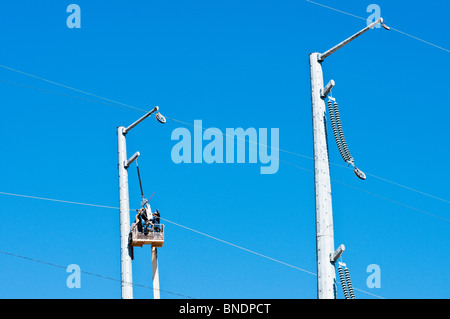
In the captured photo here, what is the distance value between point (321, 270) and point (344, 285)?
1.68ft

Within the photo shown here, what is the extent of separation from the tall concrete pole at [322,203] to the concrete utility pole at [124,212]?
7.53 meters

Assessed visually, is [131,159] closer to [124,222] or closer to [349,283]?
[124,222]

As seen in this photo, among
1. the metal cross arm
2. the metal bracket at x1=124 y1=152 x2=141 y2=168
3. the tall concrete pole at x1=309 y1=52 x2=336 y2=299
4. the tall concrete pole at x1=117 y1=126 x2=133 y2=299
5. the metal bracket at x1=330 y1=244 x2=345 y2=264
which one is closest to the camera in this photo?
the metal bracket at x1=330 y1=244 x2=345 y2=264

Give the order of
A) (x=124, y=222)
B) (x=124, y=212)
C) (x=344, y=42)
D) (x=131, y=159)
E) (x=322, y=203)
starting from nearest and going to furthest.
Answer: (x=322, y=203), (x=344, y=42), (x=124, y=222), (x=124, y=212), (x=131, y=159)

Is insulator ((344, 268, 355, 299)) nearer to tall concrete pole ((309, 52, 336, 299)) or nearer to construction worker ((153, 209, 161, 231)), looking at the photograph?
tall concrete pole ((309, 52, 336, 299))

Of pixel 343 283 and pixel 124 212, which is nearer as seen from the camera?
pixel 343 283

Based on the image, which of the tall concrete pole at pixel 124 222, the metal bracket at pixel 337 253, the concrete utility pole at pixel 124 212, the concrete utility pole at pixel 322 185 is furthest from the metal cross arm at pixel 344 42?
the tall concrete pole at pixel 124 222

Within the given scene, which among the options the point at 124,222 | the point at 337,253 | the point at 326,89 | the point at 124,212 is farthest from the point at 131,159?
the point at 337,253

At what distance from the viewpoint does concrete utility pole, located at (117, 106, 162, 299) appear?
83.1 feet

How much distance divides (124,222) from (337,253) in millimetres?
Result: 8686

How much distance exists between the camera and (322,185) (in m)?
19.2

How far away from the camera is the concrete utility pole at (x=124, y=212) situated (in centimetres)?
2533

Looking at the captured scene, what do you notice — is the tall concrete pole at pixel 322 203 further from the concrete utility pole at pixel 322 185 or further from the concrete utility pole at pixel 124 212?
the concrete utility pole at pixel 124 212

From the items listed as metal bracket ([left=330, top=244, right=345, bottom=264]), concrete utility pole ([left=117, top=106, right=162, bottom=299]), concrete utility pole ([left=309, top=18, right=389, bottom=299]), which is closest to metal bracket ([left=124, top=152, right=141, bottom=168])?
concrete utility pole ([left=117, top=106, right=162, bottom=299])
